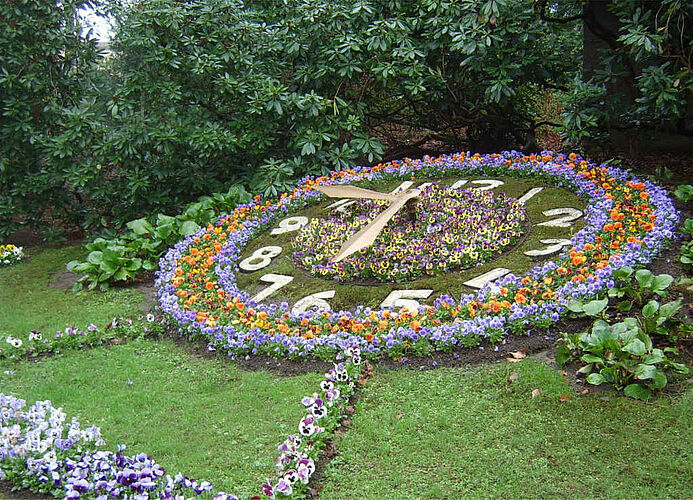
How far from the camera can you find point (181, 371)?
12.4 ft

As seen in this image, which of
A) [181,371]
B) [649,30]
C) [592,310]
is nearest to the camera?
[592,310]

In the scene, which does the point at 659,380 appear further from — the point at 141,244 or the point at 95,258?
the point at 95,258

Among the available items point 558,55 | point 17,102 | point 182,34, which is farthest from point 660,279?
point 17,102

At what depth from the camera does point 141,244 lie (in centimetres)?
563

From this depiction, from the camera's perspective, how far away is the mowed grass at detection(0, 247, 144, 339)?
468 cm

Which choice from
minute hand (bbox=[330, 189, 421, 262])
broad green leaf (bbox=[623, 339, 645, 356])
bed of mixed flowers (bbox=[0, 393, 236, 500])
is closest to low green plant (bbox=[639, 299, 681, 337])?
broad green leaf (bbox=[623, 339, 645, 356])

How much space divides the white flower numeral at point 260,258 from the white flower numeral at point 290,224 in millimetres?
294

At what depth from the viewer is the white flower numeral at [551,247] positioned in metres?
4.28

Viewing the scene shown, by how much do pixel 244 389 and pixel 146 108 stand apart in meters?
4.05

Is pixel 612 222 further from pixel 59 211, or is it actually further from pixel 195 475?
pixel 59 211

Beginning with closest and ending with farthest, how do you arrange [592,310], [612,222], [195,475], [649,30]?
[195,475] → [592,310] → [612,222] → [649,30]

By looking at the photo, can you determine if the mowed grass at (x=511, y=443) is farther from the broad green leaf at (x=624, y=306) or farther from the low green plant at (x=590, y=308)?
the broad green leaf at (x=624, y=306)

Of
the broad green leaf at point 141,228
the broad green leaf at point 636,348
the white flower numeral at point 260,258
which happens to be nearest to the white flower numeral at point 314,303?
the white flower numeral at point 260,258

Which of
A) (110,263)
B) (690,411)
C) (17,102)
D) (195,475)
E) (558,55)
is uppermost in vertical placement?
(17,102)
